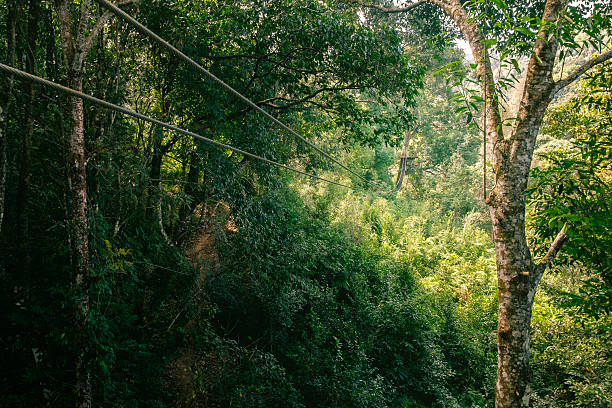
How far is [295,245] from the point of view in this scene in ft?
21.2

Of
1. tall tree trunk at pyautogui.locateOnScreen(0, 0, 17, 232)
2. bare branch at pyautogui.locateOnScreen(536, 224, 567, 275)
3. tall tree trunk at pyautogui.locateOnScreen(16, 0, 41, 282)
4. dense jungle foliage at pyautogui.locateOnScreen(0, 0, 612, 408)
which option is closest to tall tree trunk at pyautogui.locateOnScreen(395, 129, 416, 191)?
dense jungle foliage at pyautogui.locateOnScreen(0, 0, 612, 408)

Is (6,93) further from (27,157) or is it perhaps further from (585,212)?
(585,212)

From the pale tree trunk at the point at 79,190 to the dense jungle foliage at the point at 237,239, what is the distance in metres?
0.07

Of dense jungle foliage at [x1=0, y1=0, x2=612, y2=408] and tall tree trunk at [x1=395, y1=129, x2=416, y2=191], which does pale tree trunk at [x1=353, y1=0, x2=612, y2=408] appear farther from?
tall tree trunk at [x1=395, y1=129, x2=416, y2=191]

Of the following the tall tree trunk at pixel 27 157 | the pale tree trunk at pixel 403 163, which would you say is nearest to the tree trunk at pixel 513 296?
the tall tree trunk at pixel 27 157

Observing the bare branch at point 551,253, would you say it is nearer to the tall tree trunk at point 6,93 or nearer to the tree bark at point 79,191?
the tree bark at point 79,191

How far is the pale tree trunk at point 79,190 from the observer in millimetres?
2857

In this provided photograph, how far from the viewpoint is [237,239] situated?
5.46 m

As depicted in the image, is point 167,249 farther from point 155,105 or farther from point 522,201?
point 522,201

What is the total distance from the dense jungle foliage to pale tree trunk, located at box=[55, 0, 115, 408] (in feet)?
0.22

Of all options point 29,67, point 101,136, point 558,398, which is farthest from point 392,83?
point 558,398

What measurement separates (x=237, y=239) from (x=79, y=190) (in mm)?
2737

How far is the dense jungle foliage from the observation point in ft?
10.4

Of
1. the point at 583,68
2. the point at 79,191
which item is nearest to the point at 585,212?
the point at 583,68
